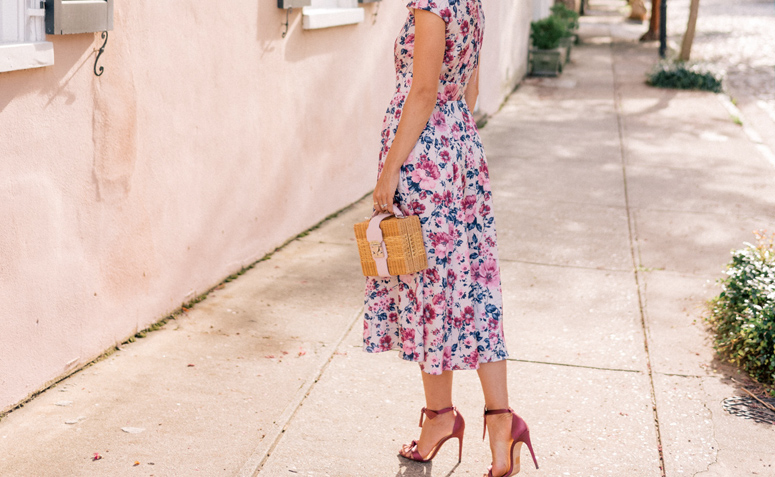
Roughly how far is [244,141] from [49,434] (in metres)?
2.41

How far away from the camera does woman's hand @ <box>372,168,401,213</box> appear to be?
279 centimetres

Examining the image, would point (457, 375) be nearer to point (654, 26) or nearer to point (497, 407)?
point (497, 407)

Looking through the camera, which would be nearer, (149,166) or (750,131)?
(149,166)

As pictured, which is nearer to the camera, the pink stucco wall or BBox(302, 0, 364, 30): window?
the pink stucco wall

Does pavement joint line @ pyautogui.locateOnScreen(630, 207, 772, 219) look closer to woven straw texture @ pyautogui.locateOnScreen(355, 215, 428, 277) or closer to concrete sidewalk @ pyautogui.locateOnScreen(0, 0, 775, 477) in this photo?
concrete sidewalk @ pyautogui.locateOnScreen(0, 0, 775, 477)

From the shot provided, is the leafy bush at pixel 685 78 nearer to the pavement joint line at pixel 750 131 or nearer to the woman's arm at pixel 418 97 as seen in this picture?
the pavement joint line at pixel 750 131

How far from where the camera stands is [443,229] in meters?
2.84

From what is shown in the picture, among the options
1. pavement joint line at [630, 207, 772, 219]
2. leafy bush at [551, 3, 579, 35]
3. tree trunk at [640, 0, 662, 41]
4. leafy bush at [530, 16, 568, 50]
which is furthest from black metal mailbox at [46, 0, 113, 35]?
tree trunk at [640, 0, 662, 41]

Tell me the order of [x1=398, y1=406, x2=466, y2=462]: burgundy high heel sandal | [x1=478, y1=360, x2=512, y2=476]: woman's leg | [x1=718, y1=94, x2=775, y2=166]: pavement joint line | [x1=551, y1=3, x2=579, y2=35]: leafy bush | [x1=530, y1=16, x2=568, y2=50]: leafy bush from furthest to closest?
[x1=551, y1=3, x2=579, y2=35]: leafy bush, [x1=530, y1=16, x2=568, y2=50]: leafy bush, [x1=718, y1=94, x2=775, y2=166]: pavement joint line, [x1=398, y1=406, x2=466, y2=462]: burgundy high heel sandal, [x1=478, y1=360, x2=512, y2=476]: woman's leg

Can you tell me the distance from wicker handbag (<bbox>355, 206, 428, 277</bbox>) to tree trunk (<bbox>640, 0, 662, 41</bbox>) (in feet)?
67.1

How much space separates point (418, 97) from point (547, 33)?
42.1 ft

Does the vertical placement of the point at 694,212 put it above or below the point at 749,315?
above

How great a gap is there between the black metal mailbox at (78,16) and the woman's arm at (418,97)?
1599 mm

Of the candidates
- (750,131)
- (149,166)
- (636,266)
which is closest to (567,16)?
(750,131)
